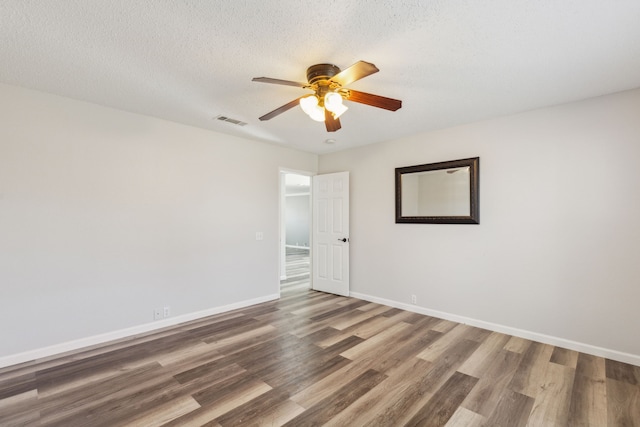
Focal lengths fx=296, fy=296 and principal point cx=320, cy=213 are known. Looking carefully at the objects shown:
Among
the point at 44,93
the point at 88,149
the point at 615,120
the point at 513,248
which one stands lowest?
the point at 513,248

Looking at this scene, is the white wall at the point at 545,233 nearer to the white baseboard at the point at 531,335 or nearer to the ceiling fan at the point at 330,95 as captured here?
the white baseboard at the point at 531,335

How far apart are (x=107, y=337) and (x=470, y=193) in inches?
180

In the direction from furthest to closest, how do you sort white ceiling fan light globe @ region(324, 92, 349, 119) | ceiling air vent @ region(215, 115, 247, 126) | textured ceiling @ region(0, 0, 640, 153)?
ceiling air vent @ region(215, 115, 247, 126) → white ceiling fan light globe @ region(324, 92, 349, 119) → textured ceiling @ region(0, 0, 640, 153)

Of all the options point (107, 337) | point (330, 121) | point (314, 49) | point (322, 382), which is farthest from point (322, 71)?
point (107, 337)

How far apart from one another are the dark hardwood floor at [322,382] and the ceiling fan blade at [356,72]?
2.35m

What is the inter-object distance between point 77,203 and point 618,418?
4960mm

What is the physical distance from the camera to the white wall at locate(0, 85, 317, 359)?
2.82 meters

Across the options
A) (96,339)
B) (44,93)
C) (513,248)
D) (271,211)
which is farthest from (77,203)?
(513,248)

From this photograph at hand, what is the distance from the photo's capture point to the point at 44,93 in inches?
116

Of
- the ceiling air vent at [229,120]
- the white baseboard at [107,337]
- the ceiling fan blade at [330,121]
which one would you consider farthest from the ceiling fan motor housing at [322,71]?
the white baseboard at [107,337]

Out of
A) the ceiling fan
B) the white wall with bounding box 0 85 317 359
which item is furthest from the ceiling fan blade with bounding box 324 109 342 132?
the white wall with bounding box 0 85 317 359

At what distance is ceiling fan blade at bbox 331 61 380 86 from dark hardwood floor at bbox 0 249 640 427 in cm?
235

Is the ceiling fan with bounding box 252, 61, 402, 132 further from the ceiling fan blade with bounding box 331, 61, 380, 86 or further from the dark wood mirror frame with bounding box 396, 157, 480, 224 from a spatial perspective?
the dark wood mirror frame with bounding box 396, 157, 480, 224

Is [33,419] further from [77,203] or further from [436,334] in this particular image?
[436,334]
